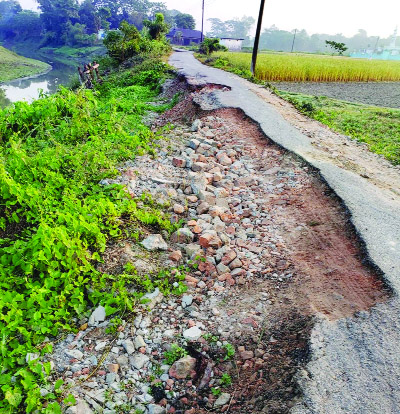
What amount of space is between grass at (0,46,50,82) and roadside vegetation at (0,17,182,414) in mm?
24989

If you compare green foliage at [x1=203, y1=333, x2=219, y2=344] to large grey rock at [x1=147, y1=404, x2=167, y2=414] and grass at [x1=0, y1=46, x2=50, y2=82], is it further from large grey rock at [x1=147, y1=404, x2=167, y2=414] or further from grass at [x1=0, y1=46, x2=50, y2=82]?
grass at [x1=0, y1=46, x2=50, y2=82]

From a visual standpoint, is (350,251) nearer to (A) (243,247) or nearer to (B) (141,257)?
(A) (243,247)

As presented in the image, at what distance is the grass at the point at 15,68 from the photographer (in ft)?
86.6

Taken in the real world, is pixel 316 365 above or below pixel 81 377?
above

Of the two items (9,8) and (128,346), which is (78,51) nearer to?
(128,346)

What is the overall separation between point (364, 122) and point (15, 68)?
30.9 m

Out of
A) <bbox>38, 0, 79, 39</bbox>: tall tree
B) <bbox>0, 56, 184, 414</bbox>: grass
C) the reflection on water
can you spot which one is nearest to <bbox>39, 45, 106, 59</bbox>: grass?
<bbox>38, 0, 79, 39</bbox>: tall tree

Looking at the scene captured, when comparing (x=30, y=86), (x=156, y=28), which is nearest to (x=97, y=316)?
(x=30, y=86)

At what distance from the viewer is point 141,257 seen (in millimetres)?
3217

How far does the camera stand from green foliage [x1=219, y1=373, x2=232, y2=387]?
226 cm

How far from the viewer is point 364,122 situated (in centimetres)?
877

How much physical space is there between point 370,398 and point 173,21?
71.0 meters

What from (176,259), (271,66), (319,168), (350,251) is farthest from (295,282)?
(271,66)

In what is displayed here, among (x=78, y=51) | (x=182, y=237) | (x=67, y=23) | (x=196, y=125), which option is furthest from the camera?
(x=67, y=23)
